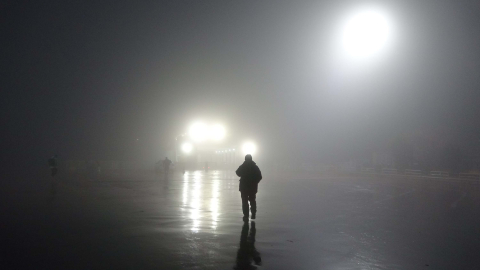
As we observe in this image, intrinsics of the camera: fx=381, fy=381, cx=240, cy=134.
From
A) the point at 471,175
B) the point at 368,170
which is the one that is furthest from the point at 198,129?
the point at 471,175

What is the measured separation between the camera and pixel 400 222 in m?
10.3

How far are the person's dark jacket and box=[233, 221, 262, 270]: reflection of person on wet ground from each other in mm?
2062

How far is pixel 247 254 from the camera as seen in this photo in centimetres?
650

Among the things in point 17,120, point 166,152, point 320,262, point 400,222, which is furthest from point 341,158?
point 320,262


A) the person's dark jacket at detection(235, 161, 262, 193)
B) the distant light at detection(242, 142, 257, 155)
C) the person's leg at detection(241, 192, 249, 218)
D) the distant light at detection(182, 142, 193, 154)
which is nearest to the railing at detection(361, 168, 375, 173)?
the distant light at detection(242, 142, 257, 155)

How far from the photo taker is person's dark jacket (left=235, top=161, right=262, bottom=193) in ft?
34.1

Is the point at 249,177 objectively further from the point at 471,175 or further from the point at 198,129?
the point at 198,129

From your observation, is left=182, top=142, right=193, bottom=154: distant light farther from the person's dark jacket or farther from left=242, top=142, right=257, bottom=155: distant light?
the person's dark jacket

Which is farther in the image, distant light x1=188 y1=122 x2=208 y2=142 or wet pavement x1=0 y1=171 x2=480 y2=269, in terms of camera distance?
distant light x1=188 y1=122 x2=208 y2=142

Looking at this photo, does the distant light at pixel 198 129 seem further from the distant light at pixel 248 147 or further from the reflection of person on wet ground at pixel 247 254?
the reflection of person on wet ground at pixel 247 254

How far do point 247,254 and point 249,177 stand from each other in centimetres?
408

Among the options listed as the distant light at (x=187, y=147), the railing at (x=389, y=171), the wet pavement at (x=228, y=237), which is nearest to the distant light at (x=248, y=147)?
the distant light at (x=187, y=147)

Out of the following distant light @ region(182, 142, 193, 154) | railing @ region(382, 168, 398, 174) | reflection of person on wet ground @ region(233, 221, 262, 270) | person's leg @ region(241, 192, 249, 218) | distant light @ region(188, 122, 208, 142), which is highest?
distant light @ region(188, 122, 208, 142)

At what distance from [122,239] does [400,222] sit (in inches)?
285
